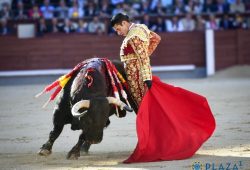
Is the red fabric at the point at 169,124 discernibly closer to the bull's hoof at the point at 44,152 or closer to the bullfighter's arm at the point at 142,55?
the bullfighter's arm at the point at 142,55

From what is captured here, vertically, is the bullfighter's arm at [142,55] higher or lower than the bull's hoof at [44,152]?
higher

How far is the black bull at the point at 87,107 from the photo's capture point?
4.68 metres

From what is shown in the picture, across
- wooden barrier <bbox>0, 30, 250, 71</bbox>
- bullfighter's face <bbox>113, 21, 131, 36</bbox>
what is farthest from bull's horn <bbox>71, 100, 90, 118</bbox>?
wooden barrier <bbox>0, 30, 250, 71</bbox>

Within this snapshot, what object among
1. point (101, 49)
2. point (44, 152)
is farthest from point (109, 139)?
point (101, 49)

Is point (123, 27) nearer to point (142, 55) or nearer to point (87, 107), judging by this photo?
point (142, 55)

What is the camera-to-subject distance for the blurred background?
1282 centimetres

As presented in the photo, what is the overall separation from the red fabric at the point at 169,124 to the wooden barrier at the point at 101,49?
780 centimetres

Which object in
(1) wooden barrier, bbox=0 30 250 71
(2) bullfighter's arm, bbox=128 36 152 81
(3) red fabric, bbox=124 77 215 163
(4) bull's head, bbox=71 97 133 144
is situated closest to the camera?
(4) bull's head, bbox=71 97 133 144

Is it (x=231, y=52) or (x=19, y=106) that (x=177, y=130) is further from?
(x=231, y=52)

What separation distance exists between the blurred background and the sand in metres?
2.69

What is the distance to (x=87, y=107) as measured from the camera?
4.73m

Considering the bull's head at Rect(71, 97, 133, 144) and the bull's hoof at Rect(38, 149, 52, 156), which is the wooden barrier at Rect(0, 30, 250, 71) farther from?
the bull's head at Rect(71, 97, 133, 144)

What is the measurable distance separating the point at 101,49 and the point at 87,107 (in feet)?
28.1
